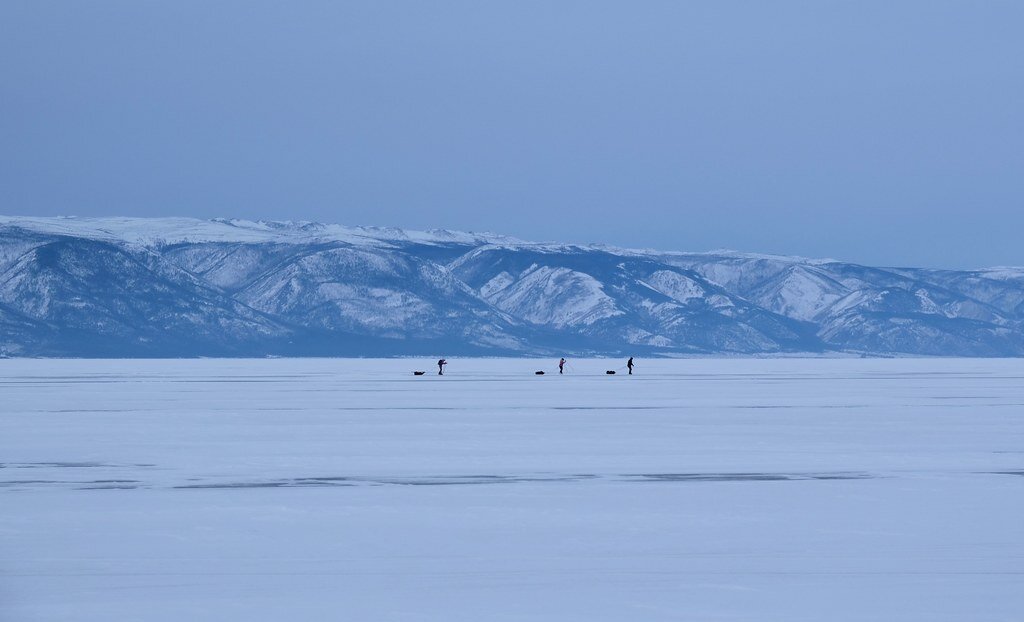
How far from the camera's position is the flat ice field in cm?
1389

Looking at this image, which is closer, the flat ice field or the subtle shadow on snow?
the flat ice field

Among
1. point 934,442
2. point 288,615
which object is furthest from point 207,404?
point 288,615

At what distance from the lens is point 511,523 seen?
19.1m

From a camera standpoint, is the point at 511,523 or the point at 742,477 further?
the point at 742,477

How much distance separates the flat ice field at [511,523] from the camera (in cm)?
1389

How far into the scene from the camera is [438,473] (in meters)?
25.9

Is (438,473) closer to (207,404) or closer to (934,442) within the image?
(934,442)

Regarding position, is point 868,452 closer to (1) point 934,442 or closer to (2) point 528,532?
(1) point 934,442

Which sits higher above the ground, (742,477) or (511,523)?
(742,477)

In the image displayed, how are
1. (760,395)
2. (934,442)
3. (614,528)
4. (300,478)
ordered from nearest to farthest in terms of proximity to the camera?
(614,528), (300,478), (934,442), (760,395)

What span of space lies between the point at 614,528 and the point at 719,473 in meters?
7.45

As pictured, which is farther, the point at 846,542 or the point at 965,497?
the point at 965,497

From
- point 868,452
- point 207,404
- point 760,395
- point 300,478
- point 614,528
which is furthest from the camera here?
point 760,395

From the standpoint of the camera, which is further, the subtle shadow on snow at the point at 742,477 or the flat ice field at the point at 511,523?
the subtle shadow on snow at the point at 742,477
